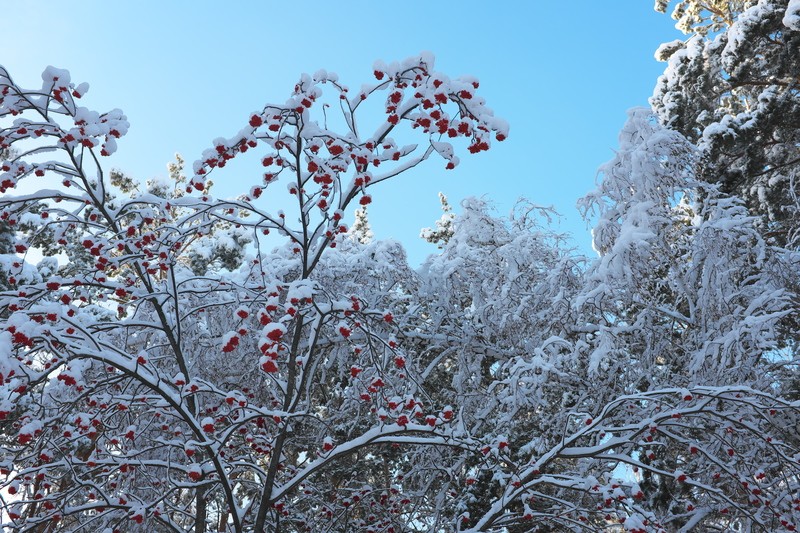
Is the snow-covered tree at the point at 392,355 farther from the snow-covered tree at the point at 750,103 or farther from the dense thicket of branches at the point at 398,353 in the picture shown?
the snow-covered tree at the point at 750,103

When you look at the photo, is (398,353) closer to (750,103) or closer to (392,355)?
(392,355)

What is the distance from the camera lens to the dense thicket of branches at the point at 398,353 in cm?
375

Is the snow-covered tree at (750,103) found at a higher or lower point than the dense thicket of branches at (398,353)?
higher

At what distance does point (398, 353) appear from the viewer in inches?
156

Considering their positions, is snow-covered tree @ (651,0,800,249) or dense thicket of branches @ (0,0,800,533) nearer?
dense thicket of branches @ (0,0,800,533)

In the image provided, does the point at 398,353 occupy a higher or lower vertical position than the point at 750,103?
lower

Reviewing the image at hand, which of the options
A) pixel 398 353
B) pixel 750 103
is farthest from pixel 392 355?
pixel 750 103

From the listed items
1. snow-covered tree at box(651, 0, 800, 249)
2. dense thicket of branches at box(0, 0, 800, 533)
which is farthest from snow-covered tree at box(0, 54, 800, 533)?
snow-covered tree at box(651, 0, 800, 249)

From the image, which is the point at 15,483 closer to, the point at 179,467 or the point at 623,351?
the point at 179,467

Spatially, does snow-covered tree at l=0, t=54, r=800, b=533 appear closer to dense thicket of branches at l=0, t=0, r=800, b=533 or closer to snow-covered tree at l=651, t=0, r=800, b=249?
dense thicket of branches at l=0, t=0, r=800, b=533

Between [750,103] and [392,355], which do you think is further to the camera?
[750,103]

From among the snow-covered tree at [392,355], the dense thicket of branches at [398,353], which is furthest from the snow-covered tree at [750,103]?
the snow-covered tree at [392,355]

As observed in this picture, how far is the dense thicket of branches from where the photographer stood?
12.3 ft

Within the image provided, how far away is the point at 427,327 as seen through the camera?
8.10m
